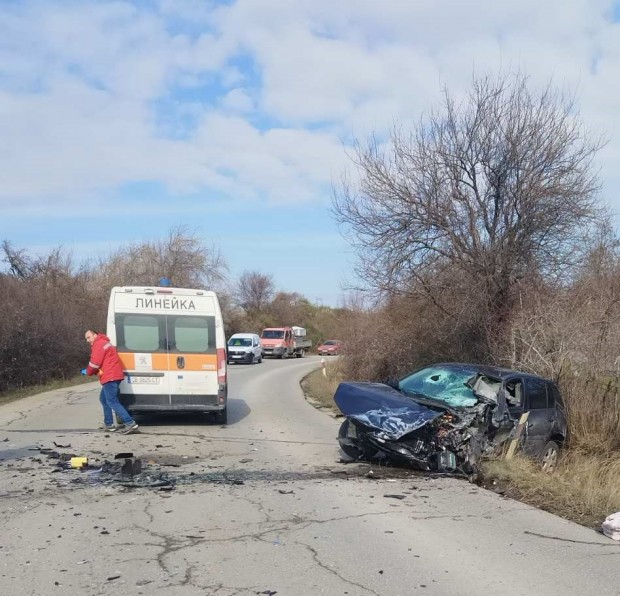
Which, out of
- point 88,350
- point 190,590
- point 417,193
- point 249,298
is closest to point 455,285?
point 417,193

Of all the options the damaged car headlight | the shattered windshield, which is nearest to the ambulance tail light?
the shattered windshield

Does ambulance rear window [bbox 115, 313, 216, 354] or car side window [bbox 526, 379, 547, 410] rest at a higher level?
ambulance rear window [bbox 115, 313, 216, 354]

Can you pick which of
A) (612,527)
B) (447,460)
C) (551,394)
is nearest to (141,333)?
(447,460)

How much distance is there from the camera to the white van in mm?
11391

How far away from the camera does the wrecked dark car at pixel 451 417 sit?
795 cm

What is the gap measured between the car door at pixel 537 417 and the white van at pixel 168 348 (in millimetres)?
5510

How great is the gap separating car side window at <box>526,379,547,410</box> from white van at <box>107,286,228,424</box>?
5488 mm

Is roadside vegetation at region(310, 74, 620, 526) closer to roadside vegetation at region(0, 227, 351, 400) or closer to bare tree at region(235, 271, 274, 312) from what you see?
roadside vegetation at region(0, 227, 351, 400)

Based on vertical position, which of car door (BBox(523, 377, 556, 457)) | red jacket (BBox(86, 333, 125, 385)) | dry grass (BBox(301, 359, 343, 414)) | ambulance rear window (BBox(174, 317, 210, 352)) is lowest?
dry grass (BBox(301, 359, 343, 414))

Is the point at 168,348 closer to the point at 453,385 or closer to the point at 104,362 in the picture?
the point at 104,362

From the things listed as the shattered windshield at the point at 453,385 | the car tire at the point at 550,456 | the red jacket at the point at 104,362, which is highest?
the red jacket at the point at 104,362

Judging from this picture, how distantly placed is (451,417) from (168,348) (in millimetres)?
5676

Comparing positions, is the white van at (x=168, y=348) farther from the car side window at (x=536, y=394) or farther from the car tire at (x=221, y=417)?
the car side window at (x=536, y=394)

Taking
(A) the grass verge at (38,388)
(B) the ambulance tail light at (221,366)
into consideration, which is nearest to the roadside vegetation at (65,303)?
(A) the grass verge at (38,388)
